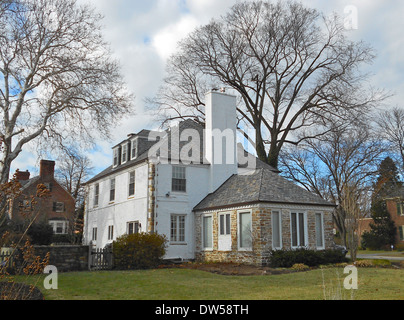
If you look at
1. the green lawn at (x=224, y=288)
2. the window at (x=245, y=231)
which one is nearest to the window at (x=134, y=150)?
the window at (x=245, y=231)

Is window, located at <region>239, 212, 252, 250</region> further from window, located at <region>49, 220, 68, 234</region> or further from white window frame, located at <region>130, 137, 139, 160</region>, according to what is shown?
window, located at <region>49, 220, 68, 234</region>

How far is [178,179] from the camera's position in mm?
22500

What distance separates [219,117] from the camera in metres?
24.0

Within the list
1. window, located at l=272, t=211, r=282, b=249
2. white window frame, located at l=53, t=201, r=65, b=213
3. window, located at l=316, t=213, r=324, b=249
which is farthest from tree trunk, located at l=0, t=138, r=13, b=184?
white window frame, located at l=53, t=201, r=65, b=213

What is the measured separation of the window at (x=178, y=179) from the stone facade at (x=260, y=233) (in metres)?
2.38

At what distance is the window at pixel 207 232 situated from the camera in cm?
2125

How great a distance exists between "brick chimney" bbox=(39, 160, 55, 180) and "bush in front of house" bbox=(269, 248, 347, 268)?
3636cm

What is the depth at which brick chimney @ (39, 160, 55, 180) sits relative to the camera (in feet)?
152

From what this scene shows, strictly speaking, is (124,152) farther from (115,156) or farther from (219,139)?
(219,139)

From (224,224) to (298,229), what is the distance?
12.3 feet

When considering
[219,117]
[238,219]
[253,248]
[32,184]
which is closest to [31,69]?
[219,117]
